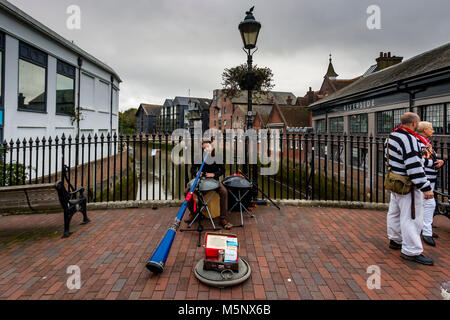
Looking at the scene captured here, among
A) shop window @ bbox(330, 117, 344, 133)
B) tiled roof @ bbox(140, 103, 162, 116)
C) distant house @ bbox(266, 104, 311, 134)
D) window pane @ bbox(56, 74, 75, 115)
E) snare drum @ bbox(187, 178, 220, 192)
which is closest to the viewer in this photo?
snare drum @ bbox(187, 178, 220, 192)

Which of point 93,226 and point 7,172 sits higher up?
point 7,172

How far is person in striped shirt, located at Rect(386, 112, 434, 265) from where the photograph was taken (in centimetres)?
329

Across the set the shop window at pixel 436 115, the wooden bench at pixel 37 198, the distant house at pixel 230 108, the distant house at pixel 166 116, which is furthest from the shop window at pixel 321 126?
the distant house at pixel 166 116

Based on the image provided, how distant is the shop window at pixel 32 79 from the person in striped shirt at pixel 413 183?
39.0ft

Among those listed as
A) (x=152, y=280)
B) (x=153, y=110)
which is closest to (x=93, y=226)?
(x=152, y=280)

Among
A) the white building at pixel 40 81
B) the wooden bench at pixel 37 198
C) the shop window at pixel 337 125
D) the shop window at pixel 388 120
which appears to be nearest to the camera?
the wooden bench at pixel 37 198

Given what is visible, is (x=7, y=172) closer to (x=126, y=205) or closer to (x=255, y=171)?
(x=126, y=205)

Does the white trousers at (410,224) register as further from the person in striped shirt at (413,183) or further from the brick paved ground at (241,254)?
the brick paved ground at (241,254)

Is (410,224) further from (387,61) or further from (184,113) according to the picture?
(184,113)

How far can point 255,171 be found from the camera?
6.20 meters

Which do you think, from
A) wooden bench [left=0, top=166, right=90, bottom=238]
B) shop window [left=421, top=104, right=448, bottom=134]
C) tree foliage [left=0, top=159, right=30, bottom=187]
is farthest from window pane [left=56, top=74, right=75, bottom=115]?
shop window [left=421, top=104, right=448, bottom=134]

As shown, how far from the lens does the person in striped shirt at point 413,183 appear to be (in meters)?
3.29

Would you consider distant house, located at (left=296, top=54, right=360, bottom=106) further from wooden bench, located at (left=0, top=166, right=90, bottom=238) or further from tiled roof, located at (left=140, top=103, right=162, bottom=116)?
tiled roof, located at (left=140, top=103, right=162, bottom=116)
